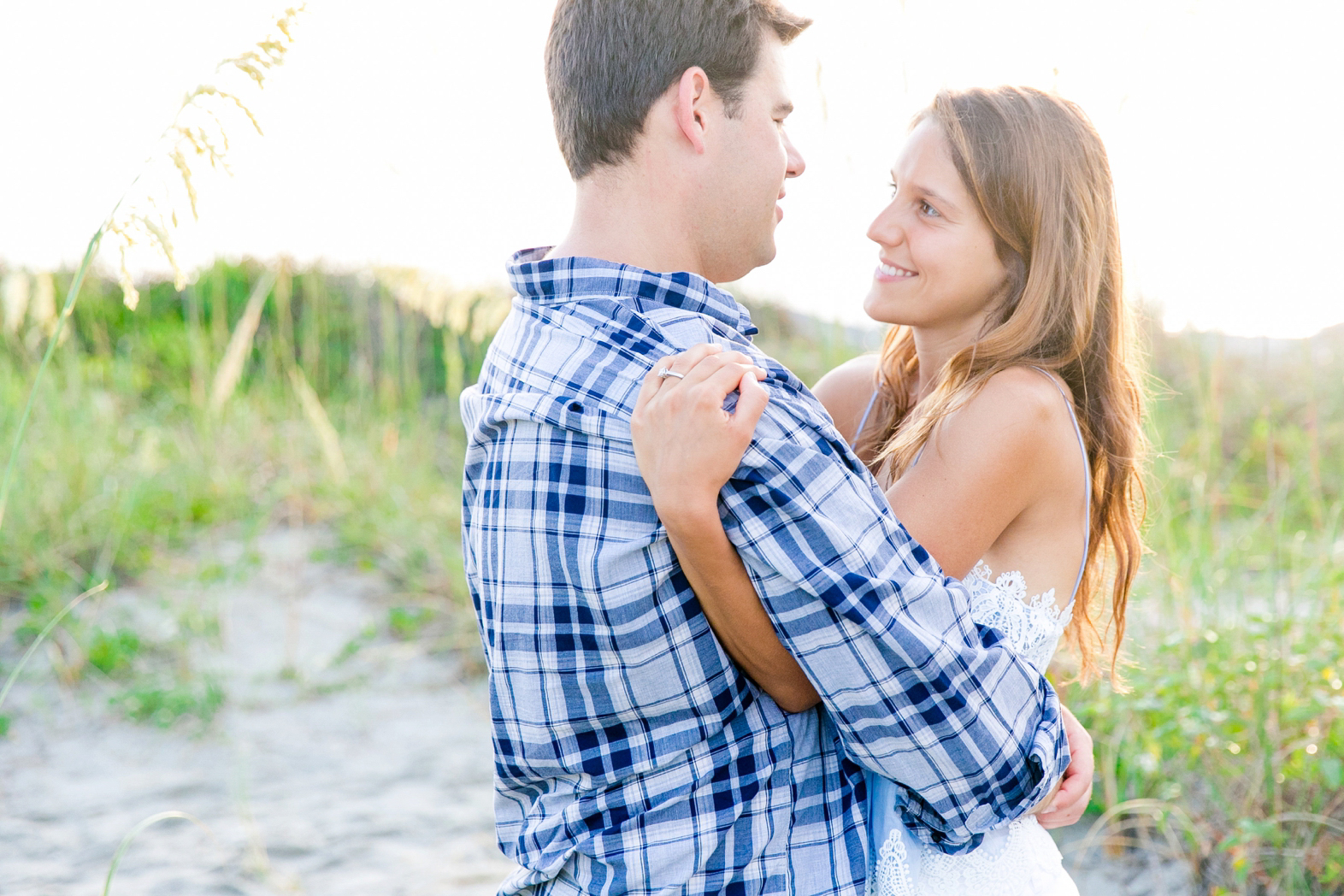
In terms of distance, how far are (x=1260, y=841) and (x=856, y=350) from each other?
7.25 feet

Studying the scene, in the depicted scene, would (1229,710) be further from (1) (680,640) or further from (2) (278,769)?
(2) (278,769)

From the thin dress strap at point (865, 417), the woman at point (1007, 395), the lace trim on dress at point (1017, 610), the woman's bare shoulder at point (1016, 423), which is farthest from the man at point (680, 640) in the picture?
the thin dress strap at point (865, 417)

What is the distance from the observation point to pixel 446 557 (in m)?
4.48

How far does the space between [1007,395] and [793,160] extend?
1.66ft

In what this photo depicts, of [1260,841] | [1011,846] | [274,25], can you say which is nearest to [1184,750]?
[1260,841]

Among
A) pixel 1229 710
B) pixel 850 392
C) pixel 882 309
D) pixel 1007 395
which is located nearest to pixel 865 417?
pixel 850 392

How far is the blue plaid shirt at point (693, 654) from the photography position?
1215mm

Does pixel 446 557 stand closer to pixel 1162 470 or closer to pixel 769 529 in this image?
pixel 1162 470

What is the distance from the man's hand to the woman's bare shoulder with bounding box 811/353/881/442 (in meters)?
0.81

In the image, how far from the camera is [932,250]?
6.29 ft

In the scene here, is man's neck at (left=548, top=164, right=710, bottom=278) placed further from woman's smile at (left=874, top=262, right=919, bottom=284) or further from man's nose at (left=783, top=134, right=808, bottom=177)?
woman's smile at (left=874, top=262, right=919, bottom=284)

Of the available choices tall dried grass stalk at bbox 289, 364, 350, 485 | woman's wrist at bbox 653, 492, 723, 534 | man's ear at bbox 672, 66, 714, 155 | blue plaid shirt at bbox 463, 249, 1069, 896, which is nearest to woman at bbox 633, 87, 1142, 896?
blue plaid shirt at bbox 463, 249, 1069, 896

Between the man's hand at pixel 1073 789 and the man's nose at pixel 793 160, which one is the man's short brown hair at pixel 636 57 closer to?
the man's nose at pixel 793 160

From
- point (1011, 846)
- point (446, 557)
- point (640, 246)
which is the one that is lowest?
point (446, 557)
